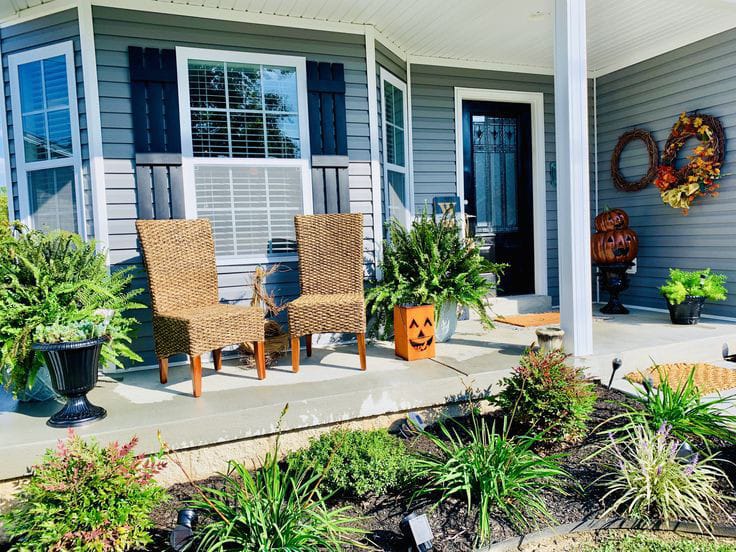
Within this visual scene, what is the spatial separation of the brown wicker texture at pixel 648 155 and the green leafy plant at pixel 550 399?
3409mm

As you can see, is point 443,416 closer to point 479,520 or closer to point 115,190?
point 479,520

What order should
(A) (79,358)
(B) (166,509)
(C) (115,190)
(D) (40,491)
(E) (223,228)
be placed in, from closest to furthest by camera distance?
(D) (40,491) < (B) (166,509) < (A) (79,358) < (C) (115,190) < (E) (223,228)

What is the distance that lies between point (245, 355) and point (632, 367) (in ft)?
8.67

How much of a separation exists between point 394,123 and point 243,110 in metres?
1.44

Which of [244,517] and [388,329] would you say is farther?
[388,329]

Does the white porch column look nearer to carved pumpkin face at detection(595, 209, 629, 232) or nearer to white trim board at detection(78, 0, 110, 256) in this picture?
carved pumpkin face at detection(595, 209, 629, 232)

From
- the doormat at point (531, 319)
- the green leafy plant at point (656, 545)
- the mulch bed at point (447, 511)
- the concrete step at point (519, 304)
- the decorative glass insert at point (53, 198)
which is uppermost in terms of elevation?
the decorative glass insert at point (53, 198)

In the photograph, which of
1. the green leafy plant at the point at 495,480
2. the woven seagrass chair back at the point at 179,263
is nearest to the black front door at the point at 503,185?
the woven seagrass chair back at the point at 179,263

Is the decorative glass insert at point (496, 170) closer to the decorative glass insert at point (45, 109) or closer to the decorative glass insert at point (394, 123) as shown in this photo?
the decorative glass insert at point (394, 123)

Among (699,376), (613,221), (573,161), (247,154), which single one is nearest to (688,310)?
(699,376)

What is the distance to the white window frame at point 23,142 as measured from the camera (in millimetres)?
3574

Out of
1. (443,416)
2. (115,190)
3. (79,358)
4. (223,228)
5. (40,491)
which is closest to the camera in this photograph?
(40,491)

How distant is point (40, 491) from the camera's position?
1.80 m

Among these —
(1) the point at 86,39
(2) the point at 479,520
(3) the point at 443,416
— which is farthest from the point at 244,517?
(1) the point at 86,39
